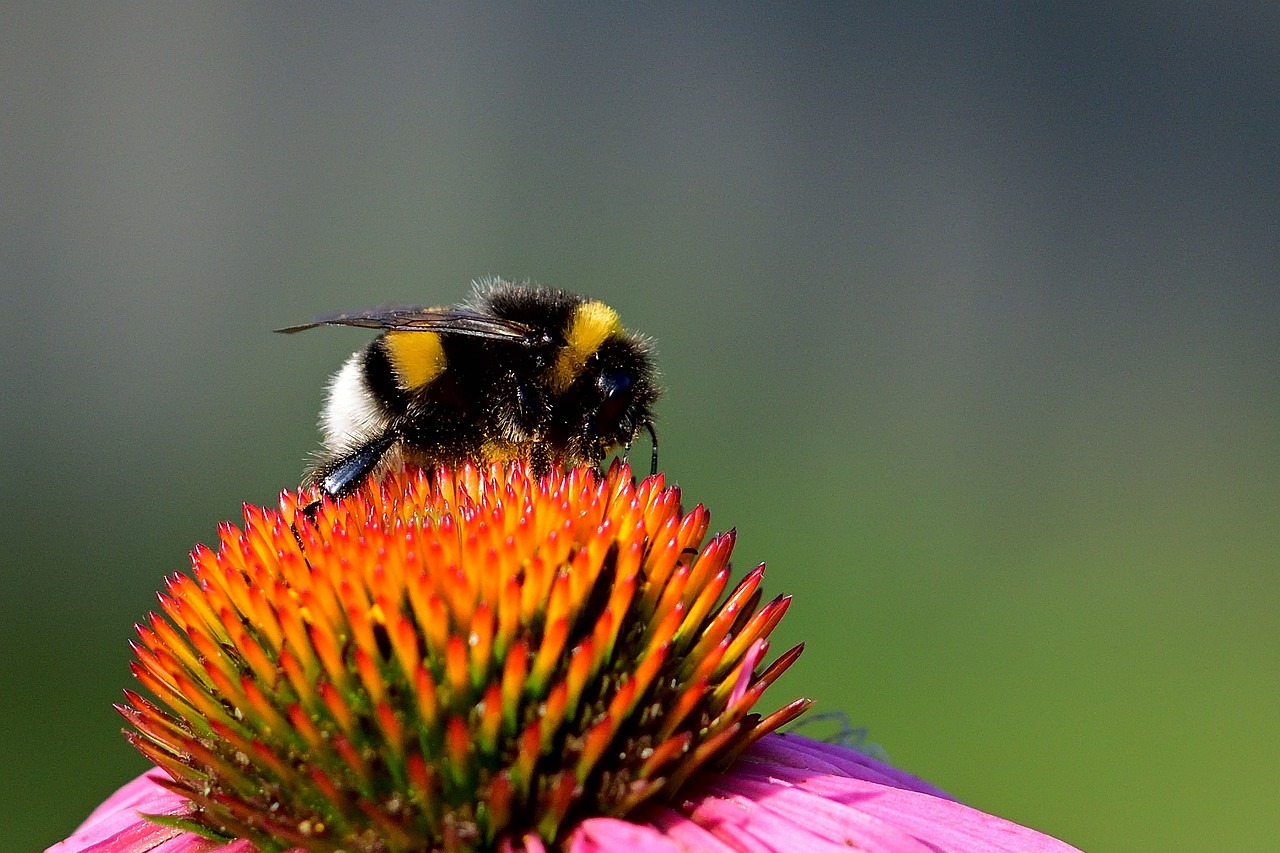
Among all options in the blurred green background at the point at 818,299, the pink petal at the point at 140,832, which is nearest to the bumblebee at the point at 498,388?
the pink petal at the point at 140,832

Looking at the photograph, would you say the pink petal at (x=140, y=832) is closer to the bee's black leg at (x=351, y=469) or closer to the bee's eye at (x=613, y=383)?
the bee's black leg at (x=351, y=469)

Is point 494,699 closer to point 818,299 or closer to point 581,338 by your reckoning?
point 581,338

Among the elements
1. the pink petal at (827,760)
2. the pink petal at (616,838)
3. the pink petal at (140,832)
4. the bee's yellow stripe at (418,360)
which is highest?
the bee's yellow stripe at (418,360)

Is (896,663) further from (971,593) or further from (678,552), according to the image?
(678,552)

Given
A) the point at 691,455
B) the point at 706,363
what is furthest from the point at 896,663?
the point at 706,363

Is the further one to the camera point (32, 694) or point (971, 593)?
point (971, 593)
